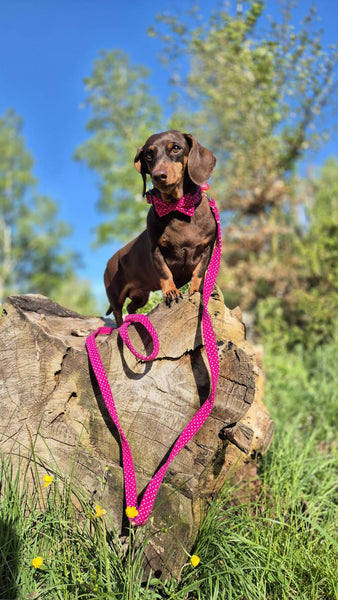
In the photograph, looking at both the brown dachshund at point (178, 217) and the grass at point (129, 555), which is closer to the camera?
the grass at point (129, 555)

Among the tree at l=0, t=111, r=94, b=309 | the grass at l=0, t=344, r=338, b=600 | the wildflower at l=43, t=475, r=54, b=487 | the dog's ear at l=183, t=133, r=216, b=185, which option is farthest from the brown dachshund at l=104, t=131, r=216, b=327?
the tree at l=0, t=111, r=94, b=309

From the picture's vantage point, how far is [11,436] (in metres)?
2.06

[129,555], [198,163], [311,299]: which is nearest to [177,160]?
[198,163]

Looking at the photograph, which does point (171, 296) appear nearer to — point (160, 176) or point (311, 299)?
point (160, 176)

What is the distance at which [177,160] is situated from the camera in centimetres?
212

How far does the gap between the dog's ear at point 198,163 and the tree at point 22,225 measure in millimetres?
21537

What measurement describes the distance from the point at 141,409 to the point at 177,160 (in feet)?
3.96

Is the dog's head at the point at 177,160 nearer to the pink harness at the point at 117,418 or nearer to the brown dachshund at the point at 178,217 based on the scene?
the brown dachshund at the point at 178,217

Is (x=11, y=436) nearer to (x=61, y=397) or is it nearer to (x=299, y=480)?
(x=61, y=397)

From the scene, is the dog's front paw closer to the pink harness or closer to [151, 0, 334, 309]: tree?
the pink harness

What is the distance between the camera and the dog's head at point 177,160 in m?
2.04

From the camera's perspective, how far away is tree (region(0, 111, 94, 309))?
2344cm

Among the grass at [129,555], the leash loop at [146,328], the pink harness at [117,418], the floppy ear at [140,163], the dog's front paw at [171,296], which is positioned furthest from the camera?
the floppy ear at [140,163]

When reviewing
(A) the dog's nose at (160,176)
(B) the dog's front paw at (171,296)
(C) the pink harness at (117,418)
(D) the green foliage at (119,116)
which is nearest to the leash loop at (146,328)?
(C) the pink harness at (117,418)
